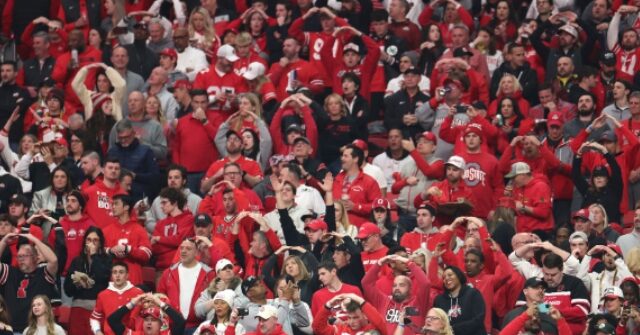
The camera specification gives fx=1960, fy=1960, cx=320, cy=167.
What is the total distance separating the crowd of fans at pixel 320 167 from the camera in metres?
18.1

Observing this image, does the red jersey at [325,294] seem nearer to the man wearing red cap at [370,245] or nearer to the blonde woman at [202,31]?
the man wearing red cap at [370,245]

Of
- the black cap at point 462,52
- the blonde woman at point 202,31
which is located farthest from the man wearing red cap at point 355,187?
the blonde woman at point 202,31

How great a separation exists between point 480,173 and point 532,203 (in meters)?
0.77

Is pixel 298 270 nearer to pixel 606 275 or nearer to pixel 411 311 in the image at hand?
pixel 411 311

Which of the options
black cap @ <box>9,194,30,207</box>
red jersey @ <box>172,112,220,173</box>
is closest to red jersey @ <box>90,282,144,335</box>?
black cap @ <box>9,194,30,207</box>

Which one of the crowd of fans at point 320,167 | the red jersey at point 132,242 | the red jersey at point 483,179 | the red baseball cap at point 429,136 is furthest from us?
the red baseball cap at point 429,136

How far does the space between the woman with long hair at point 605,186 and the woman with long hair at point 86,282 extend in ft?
16.7

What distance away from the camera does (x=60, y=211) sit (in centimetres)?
2077

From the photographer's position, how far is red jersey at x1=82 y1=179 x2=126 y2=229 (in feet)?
67.1

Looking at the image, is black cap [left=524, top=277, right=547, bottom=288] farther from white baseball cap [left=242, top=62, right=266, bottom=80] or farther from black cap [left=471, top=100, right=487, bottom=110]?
white baseball cap [left=242, top=62, right=266, bottom=80]

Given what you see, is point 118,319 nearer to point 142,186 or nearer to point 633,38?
point 142,186

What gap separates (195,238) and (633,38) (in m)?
6.58

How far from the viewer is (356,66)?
23594 millimetres

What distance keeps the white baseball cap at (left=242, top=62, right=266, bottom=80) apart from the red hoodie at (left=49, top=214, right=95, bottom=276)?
3.77 meters
